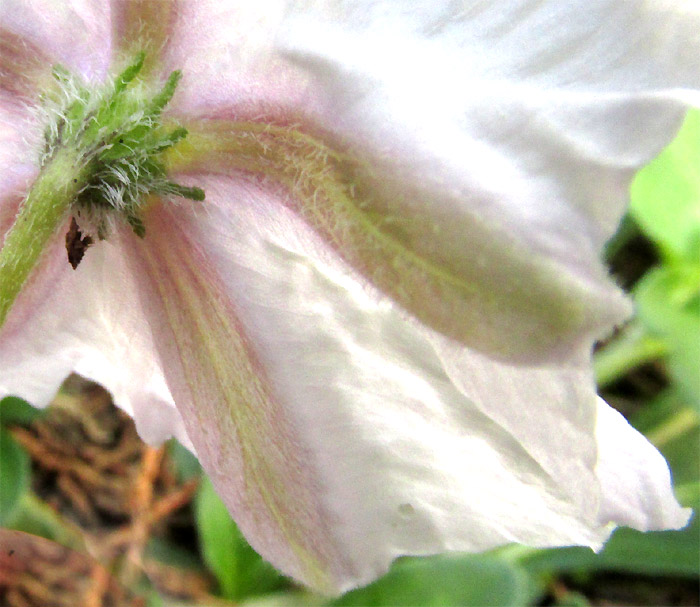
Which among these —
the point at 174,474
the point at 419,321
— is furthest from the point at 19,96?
the point at 174,474

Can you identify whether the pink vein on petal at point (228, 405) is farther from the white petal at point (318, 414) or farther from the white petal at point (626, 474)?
the white petal at point (626, 474)

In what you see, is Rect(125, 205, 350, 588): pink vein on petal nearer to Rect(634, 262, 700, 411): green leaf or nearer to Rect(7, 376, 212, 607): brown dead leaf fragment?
Rect(634, 262, 700, 411): green leaf

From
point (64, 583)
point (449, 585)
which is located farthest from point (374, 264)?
point (64, 583)

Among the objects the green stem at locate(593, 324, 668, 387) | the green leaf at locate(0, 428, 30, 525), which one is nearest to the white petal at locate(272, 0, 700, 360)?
the green leaf at locate(0, 428, 30, 525)

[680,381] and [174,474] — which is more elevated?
[680,381]

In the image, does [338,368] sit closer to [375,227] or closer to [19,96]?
[375,227]

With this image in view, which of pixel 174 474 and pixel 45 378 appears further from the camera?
pixel 174 474
